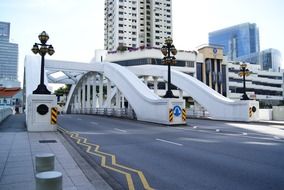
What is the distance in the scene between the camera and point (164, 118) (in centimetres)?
2206

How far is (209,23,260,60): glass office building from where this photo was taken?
7431 inches

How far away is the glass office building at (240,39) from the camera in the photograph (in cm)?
18875

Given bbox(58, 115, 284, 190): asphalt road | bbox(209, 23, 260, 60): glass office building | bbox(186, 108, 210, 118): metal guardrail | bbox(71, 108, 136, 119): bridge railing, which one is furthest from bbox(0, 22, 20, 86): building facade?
bbox(58, 115, 284, 190): asphalt road

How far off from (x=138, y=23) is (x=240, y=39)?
369 feet

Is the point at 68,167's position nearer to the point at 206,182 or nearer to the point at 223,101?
the point at 206,182

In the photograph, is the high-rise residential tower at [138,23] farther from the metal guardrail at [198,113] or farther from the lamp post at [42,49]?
the lamp post at [42,49]

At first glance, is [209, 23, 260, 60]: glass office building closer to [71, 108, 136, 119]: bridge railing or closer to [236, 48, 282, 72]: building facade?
[236, 48, 282, 72]: building facade

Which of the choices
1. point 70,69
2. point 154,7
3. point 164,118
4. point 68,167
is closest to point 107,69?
point 70,69

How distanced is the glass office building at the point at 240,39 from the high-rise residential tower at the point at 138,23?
91895 mm

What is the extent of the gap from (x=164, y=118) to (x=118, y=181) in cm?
1606

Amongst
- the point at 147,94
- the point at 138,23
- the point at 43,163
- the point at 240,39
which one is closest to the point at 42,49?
the point at 147,94

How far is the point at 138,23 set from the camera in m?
108

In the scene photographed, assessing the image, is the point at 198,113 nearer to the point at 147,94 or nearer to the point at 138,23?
the point at 147,94

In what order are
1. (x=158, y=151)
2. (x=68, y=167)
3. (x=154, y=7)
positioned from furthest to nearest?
(x=154, y=7) → (x=158, y=151) → (x=68, y=167)
